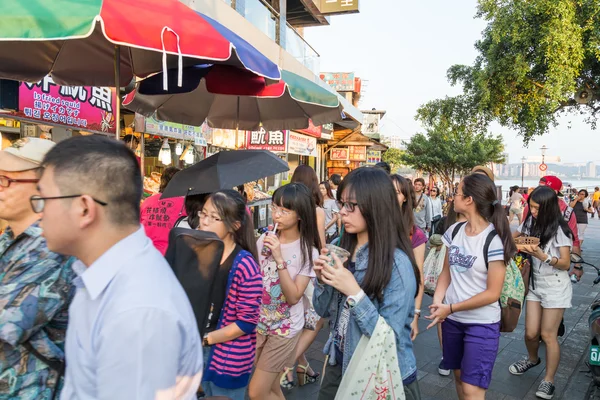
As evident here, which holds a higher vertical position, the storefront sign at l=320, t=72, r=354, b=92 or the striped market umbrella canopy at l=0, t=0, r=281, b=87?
the storefront sign at l=320, t=72, r=354, b=92

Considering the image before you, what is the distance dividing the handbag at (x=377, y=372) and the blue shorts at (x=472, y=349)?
1252 mm

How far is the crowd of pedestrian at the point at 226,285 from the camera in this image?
1.11 m

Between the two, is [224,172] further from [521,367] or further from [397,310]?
[521,367]

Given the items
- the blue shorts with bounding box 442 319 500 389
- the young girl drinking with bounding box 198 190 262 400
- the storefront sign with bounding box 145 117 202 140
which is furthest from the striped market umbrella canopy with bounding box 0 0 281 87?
the storefront sign with bounding box 145 117 202 140

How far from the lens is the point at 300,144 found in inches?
561

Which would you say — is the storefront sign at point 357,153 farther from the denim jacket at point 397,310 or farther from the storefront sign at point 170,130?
the denim jacket at point 397,310

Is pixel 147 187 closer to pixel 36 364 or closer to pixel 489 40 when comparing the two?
pixel 36 364

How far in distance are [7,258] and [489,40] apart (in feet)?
36.2

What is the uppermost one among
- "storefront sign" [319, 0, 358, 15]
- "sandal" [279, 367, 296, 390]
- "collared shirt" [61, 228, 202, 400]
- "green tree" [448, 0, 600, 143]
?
"storefront sign" [319, 0, 358, 15]

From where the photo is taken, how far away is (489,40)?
33.2ft

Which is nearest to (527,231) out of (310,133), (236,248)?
(236,248)

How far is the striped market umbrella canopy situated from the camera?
216 centimetres

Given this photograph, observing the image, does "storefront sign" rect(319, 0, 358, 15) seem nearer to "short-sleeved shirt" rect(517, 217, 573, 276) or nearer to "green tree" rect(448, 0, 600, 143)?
"green tree" rect(448, 0, 600, 143)

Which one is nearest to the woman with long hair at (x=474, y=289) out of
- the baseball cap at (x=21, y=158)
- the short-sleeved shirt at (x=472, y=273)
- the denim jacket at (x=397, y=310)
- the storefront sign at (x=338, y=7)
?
the short-sleeved shirt at (x=472, y=273)
